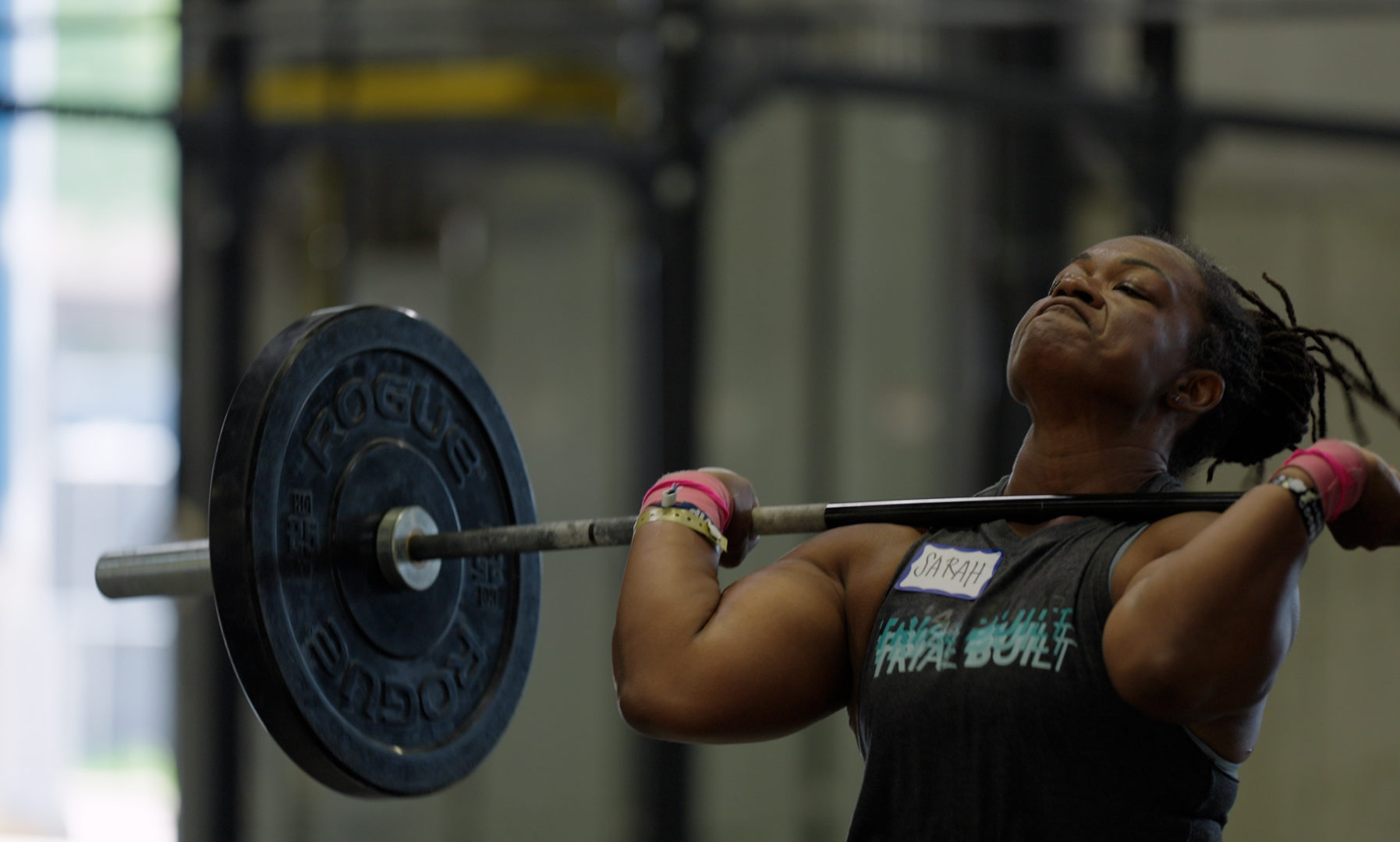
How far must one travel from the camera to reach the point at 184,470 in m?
3.80

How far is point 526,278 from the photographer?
4320 mm

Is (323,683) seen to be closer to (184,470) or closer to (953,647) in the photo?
(953,647)

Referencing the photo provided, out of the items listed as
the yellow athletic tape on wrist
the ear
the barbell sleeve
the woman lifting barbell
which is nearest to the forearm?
the woman lifting barbell

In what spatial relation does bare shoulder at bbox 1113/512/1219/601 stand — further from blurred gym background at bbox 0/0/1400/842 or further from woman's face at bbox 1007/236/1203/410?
blurred gym background at bbox 0/0/1400/842


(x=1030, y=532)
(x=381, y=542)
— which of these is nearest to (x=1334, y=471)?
(x=1030, y=532)

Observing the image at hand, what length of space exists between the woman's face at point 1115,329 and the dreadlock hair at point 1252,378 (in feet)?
0.13

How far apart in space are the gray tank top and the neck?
0.07 meters

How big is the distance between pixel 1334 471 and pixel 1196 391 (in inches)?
9.3

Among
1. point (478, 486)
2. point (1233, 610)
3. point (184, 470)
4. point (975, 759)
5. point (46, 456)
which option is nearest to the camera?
point (1233, 610)

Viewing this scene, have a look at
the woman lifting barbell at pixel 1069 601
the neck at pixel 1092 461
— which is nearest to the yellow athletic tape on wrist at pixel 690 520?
the woman lifting barbell at pixel 1069 601

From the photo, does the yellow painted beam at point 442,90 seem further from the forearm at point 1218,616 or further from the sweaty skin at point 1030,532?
the forearm at point 1218,616

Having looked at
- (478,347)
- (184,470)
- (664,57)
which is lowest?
(184,470)

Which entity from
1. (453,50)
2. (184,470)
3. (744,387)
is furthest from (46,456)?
→ (744,387)

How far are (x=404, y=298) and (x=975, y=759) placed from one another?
3.42 m
